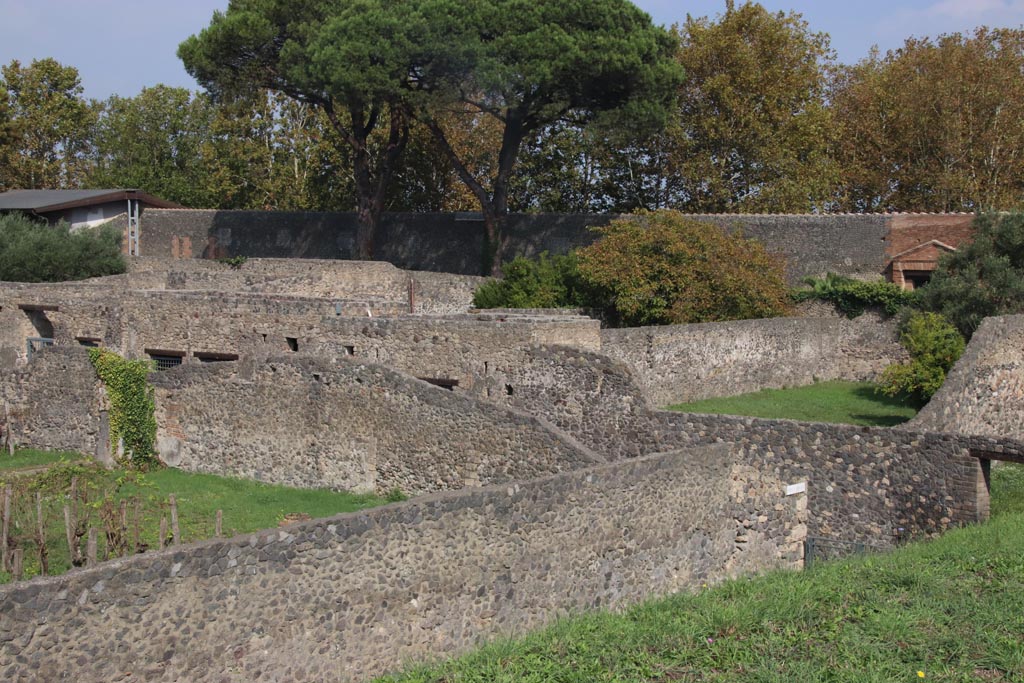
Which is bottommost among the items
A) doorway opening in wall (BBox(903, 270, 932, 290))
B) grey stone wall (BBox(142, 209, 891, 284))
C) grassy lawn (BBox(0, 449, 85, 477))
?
grassy lawn (BBox(0, 449, 85, 477))

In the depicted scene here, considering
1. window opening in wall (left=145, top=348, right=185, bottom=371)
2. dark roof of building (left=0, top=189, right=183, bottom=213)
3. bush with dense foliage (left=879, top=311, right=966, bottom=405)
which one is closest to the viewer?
window opening in wall (left=145, top=348, right=185, bottom=371)

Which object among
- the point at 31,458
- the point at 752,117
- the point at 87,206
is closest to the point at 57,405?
the point at 31,458

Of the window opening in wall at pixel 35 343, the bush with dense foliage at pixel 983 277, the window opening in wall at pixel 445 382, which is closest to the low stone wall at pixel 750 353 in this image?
the bush with dense foliage at pixel 983 277

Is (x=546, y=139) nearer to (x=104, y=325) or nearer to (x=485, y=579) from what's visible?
(x=104, y=325)

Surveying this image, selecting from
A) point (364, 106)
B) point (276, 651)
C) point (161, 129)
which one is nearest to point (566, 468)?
point (276, 651)

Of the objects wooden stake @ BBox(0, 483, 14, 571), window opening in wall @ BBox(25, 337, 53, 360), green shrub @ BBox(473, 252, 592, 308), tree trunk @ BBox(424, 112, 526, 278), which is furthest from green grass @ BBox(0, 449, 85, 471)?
tree trunk @ BBox(424, 112, 526, 278)

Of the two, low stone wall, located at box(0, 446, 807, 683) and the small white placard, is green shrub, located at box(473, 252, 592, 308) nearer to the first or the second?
the small white placard

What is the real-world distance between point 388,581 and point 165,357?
14628 millimetres

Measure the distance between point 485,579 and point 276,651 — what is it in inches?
82.9

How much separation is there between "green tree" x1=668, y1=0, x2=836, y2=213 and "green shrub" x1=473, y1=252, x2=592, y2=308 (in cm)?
1555

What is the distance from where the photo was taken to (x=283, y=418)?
1727 cm

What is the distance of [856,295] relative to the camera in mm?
29734

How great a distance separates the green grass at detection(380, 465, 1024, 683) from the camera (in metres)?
8.01

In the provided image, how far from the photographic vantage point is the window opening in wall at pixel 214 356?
21578 mm
